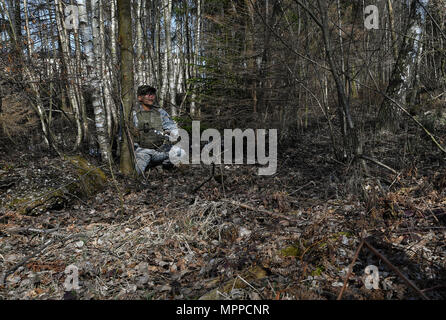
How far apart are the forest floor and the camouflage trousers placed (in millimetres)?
1594

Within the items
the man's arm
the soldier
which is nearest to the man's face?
the soldier

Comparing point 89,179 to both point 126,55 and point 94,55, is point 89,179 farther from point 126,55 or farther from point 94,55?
point 94,55

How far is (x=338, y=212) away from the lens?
3422 mm

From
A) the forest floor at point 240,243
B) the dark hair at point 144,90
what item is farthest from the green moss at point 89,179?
the dark hair at point 144,90

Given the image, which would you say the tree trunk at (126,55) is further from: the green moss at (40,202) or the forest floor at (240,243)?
the forest floor at (240,243)

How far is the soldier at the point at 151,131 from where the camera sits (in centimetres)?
627

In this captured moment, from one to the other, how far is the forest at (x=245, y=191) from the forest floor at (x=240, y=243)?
16 mm

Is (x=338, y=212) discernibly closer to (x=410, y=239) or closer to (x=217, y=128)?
(x=410, y=239)

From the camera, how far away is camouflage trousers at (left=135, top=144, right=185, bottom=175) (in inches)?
244

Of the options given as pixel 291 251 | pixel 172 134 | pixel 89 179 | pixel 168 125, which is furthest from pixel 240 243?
pixel 168 125

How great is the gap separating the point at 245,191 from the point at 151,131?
278 centimetres

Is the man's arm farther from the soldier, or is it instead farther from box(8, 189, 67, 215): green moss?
box(8, 189, 67, 215): green moss

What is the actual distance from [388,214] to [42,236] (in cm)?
391
